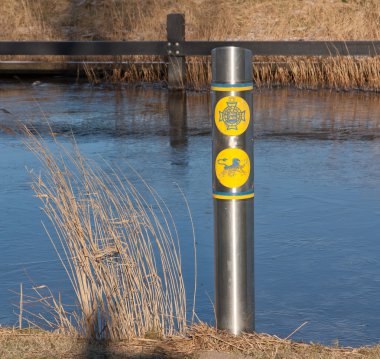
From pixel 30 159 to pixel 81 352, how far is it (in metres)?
5.61

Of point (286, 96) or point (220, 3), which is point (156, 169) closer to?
point (286, 96)

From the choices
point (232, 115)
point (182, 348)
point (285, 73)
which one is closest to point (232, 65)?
point (232, 115)

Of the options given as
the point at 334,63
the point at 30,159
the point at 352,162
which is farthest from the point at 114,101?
the point at 352,162

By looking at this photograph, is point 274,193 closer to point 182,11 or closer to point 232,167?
point 232,167

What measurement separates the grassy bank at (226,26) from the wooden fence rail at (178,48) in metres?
0.56

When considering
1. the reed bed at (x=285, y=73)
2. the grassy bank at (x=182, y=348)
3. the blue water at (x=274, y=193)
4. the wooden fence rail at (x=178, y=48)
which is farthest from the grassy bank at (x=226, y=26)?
the grassy bank at (x=182, y=348)

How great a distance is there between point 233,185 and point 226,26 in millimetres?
15713

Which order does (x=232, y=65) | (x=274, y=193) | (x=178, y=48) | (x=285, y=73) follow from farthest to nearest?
(x=285, y=73), (x=178, y=48), (x=274, y=193), (x=232, y=65)

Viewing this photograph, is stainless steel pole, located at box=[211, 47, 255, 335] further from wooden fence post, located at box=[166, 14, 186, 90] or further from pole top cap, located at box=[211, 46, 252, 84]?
wooden fence post, located at box=[166, 14, 186, 90]

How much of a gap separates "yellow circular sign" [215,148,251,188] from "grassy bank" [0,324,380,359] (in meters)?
0.74

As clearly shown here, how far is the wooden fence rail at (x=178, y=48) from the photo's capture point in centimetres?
1488

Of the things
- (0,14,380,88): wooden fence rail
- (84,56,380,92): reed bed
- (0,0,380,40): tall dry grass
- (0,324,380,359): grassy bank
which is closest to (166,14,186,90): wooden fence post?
(0,14,380,88): wooden fence rail

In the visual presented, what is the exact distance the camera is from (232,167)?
15.4 feet

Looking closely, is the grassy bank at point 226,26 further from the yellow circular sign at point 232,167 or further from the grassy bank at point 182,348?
the grassy bank at point 182,348
